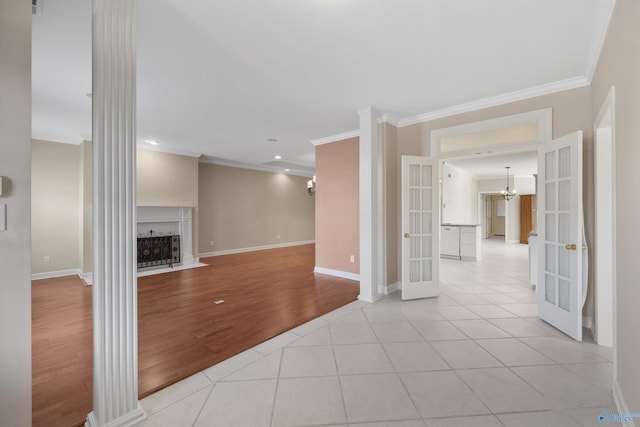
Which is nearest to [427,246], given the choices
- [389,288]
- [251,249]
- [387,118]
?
[389,288]

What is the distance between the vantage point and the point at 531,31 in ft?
7.43

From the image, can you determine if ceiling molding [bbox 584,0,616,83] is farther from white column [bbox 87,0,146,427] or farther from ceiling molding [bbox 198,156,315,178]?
ceiling molding [bbox 198,156,315,178]

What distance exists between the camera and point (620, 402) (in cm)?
173

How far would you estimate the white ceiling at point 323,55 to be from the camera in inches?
80.0

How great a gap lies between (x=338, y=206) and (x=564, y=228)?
3.31 meters

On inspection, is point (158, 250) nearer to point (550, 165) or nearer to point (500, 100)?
point (500, 100)

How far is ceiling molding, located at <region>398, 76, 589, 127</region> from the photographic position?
307 cm

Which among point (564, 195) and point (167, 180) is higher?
point (167, 180)

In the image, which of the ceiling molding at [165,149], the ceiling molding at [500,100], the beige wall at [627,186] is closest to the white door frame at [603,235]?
the ceiling molding at [500,100]

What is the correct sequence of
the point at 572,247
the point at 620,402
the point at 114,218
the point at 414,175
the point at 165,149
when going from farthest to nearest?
the point at 165,149 → the point at 414,175 → the point at 572,247 → the point at 620,402 → the point at 114,218

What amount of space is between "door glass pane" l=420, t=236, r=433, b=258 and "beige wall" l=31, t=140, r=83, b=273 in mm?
6436

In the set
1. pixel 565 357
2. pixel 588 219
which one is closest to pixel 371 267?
pixel 565 357

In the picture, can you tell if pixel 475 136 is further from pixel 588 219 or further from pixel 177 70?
pixel 177 70

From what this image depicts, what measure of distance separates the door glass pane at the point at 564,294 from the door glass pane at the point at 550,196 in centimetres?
80
